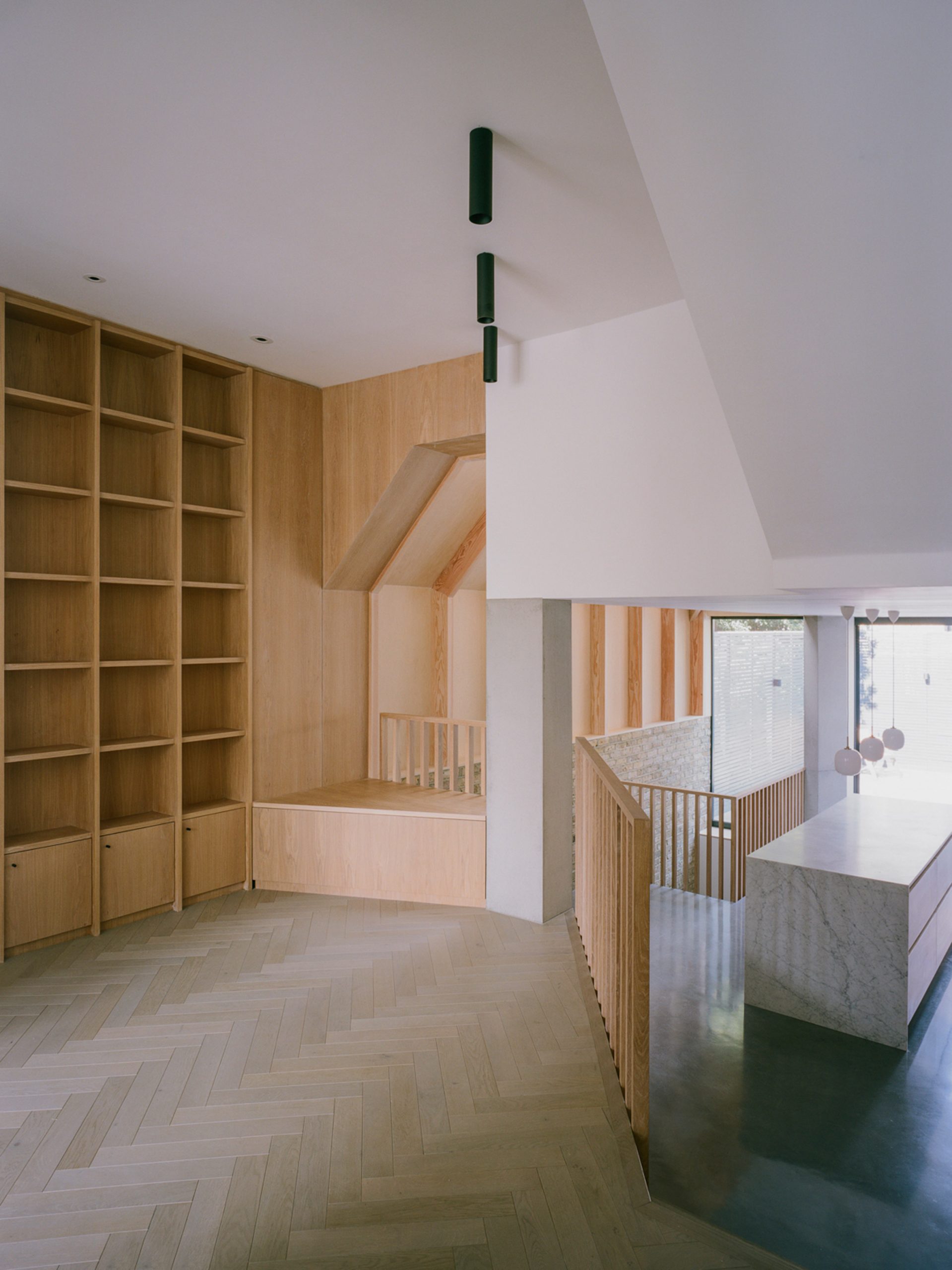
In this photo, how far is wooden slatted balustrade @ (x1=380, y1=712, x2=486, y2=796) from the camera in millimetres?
5082

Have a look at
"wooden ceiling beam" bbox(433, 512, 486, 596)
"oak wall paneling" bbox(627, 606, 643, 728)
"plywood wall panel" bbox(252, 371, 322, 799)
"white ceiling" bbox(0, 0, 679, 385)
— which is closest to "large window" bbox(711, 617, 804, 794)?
"oak wall paneling" bbox(627, 606, 643, 728)

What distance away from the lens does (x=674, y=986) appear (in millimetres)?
4082

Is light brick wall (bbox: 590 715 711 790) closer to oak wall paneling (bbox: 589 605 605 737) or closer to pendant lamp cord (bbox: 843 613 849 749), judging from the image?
oak wall paneling (bbox: 589 605 605 737)

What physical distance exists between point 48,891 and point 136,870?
18.7 inches

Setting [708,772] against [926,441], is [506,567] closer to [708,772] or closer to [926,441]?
[926,441]

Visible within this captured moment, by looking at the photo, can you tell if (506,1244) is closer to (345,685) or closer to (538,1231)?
(538,1231)

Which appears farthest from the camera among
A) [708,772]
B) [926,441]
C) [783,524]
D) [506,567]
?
[708,772]

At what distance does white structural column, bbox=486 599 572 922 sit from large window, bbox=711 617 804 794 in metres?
5.42

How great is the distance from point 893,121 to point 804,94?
0.15m

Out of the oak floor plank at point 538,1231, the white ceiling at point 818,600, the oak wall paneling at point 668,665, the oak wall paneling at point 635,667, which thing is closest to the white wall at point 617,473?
the white ceiling at point 818,600

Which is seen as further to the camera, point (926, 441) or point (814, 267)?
point (926, 441)

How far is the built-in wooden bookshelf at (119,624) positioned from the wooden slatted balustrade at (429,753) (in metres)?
1.11

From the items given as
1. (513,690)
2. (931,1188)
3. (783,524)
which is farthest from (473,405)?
(931,1188)

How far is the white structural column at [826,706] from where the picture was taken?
7.68 metres
